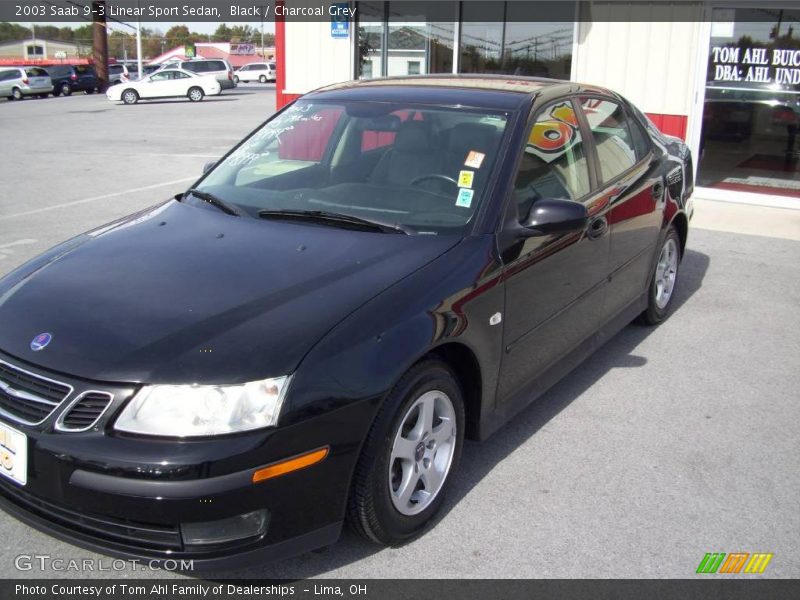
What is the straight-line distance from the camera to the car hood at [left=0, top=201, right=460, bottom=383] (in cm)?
271

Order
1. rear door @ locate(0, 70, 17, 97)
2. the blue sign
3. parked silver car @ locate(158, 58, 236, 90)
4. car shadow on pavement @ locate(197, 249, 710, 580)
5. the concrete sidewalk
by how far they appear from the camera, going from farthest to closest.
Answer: parked silver car @ locate(158, 58, 236, 90) → rear door @ locate(0, 70, 17, 97) → the blue sign → the concrete sidewalk → car shadow on pavement @ locate(197, 249, 710, 580)

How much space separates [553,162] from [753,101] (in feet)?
25.2

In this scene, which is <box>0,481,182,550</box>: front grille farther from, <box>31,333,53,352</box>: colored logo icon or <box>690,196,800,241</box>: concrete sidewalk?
<box>690,196,800,241</box>: concrete sidewalk

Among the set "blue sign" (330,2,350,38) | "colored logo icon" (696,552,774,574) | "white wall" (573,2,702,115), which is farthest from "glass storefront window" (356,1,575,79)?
"colored logo icon" (696,552,774,574)

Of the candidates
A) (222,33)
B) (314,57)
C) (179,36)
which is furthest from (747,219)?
(222,33)

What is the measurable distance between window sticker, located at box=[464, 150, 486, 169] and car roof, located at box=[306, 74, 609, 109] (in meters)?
0.34

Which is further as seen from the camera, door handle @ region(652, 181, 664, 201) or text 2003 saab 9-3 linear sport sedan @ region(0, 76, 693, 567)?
door handle @ region(652, 181, 664, 201)

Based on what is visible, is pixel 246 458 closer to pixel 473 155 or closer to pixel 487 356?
pixel 487 356

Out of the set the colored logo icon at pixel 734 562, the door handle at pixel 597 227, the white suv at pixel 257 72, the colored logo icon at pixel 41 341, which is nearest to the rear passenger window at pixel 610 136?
the door handle at pixel 597 227

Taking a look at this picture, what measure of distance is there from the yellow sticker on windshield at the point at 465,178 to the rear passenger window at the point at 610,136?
3.70 feet

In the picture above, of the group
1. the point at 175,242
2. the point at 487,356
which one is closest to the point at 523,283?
the point at 487,356

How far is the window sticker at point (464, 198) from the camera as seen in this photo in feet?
12.1

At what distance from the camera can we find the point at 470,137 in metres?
3.95

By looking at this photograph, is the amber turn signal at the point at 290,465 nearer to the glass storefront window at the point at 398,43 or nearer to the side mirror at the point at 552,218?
the side mirror at the point at 552,218
